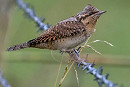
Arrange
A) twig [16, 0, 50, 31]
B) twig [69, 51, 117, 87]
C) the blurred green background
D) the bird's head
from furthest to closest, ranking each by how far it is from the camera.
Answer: the blurred green background, twig [16, 0, 50, 31], the bird's head, twig [69, 51, 117, 87]

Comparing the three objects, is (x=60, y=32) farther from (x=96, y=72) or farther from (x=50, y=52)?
(x=50, y=52)

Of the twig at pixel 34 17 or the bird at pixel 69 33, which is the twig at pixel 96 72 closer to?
the bird at pixel 69 33

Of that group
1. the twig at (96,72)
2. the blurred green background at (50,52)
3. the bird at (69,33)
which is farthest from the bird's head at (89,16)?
the blurred green background at (50,52)

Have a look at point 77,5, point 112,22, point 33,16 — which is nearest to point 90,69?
point 33,16

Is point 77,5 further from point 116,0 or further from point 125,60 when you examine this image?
point 125,60

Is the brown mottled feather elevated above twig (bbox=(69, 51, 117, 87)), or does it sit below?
above

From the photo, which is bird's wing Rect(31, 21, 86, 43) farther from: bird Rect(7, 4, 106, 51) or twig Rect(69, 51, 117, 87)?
twig Rect(69, 51, 117, 87)

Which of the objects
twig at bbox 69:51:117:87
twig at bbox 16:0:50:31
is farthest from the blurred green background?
twig at bbox 69:51:117:87
